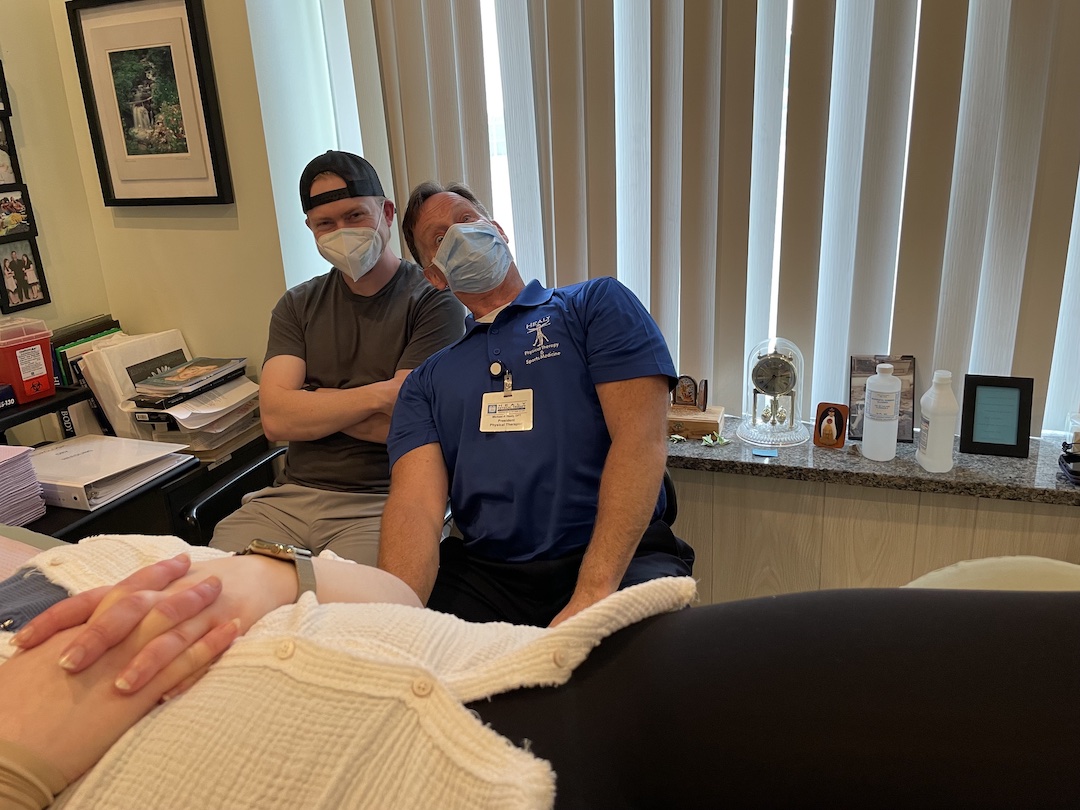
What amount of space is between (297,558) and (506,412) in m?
0.69

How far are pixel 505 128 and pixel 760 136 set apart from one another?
28.2 inches

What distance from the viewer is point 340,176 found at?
1970 millimetres

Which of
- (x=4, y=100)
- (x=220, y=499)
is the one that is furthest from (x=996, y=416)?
(x=4, y=100)

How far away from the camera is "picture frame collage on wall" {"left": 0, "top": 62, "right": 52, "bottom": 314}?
2.30 m

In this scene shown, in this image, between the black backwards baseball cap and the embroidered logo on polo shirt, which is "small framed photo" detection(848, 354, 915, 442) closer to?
the embroidered logo on polo shirt

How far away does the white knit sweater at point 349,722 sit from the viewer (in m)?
0.71

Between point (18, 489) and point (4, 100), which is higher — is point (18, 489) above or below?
below

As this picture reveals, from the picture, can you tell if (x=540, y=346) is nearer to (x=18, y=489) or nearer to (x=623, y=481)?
(x=623, y=481)

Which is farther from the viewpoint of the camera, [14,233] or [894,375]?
[14,233]

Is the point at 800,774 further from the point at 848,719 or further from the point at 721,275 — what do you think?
the point at 721,275

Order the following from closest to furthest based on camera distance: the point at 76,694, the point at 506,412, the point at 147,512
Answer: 1. the point at 76,694
2. the point at 506,412
3. the point at 147,512

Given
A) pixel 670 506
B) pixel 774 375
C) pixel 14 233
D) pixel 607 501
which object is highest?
pixel 14 233

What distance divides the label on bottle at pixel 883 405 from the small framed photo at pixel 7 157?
258 centimetres

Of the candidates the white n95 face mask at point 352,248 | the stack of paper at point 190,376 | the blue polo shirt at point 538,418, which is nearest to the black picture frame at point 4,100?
the stack of paper at point 190,376
